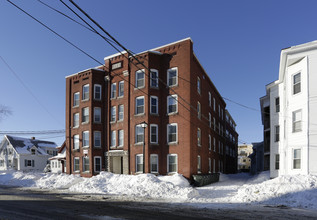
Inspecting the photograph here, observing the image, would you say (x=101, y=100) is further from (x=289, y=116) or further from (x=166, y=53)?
(x=289, y=116)

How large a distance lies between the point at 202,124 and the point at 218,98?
1411 cm

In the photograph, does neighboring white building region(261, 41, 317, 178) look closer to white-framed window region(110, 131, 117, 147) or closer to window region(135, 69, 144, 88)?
window region(135, 69, 144, 88)

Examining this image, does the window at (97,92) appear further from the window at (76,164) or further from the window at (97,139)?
the window at (76,164)

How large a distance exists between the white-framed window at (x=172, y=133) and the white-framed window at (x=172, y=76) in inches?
170

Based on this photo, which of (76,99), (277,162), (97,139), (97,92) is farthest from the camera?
(76,99)

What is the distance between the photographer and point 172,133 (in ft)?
83.1

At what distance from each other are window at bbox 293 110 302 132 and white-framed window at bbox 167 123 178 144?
34.7 feet

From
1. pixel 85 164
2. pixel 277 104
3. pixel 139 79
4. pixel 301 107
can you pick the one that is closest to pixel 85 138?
pixel 85 164

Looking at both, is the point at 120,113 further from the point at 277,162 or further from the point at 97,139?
the point at 277,162

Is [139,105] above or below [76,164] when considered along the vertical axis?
above

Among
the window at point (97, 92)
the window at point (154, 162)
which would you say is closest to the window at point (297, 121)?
the window at point (154, 162)

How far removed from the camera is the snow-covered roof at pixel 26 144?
5529 centimetres

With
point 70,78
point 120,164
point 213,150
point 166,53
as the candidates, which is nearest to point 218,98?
point 213,150

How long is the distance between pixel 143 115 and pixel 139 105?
139cm
